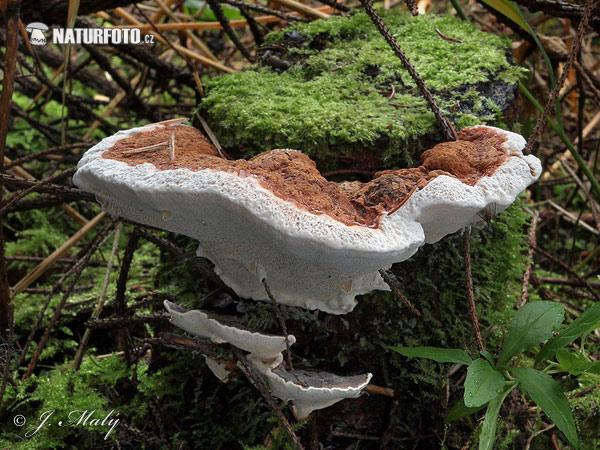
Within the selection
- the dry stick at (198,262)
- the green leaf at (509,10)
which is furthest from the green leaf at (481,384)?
the green leaf at (509,10)

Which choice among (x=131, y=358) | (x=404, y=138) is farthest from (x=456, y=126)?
(x=131, y=358)

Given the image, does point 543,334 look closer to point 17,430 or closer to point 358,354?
point 358,354

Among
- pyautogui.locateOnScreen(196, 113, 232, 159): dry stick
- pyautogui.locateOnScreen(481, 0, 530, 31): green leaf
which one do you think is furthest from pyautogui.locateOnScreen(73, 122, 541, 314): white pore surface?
pyautogui.locateOnScreen(481, 0, 530, 31): green leaf

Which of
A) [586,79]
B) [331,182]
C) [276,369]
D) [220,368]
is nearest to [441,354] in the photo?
[276,369]

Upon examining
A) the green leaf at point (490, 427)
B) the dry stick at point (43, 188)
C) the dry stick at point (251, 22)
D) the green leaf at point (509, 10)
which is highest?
the green leaf at point (509, 10)

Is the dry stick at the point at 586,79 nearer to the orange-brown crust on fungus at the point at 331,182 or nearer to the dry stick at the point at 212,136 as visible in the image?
the orange-brown crust on fungus at the point at 331,182

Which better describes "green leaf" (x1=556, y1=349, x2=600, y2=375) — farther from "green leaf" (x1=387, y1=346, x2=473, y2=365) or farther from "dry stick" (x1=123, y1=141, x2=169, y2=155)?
"dry stick" (x1=123, y1=141, x2=169, y2=155)
